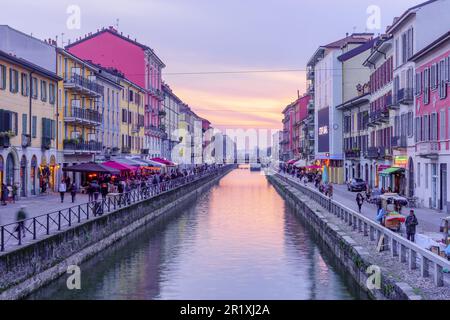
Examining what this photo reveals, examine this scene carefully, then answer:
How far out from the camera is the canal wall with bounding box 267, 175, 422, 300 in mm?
17156

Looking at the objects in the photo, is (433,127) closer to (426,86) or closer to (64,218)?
(426,86)

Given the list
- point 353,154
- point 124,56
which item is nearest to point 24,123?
point 353,154

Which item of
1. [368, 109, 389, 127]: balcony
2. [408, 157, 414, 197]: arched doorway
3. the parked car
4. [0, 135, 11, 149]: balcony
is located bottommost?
the parked car

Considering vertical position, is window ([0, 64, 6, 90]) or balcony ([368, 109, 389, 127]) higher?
window ([0, 64, 6, 90])

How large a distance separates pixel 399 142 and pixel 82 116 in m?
25.9

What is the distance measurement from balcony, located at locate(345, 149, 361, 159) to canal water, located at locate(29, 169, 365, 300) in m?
27.9

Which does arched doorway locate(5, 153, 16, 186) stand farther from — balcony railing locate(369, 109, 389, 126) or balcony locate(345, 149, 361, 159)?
balcony locate(345, 149, 361, 159)

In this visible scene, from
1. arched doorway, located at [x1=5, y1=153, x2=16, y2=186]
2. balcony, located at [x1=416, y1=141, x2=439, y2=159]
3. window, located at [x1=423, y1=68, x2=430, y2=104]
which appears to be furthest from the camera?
arched doorway, located at [x1=5, y1=153, x2=16, y2=186]

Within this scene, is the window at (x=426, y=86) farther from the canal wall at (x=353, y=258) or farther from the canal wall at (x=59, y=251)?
the canal wall at (x=59, y=251)

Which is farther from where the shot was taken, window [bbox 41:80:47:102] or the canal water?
window [bbox 41:80:47:102]

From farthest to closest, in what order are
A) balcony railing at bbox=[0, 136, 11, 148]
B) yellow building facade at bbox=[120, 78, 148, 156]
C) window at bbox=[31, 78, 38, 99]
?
yellow building facade at bbox=[120, 78, 148, 156], window at bbox=[31, 78, 38, 99], balcony railing at bbox=[0, 136, 11, 148]

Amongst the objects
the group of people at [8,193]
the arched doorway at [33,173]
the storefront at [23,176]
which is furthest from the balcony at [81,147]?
the group of people at [8,193]

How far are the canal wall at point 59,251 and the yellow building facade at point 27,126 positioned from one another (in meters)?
8.46

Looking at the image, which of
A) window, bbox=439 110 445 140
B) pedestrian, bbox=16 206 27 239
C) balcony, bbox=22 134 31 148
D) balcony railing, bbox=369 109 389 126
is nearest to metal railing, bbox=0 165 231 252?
pedestrian, bbox=16 206 27 239
